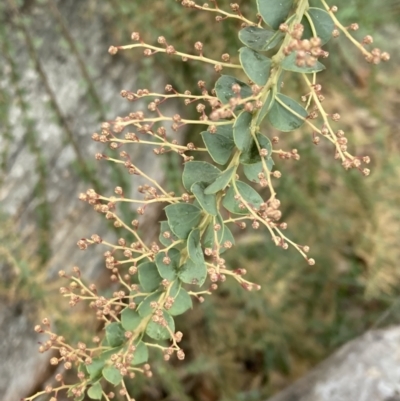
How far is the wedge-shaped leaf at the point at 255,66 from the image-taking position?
23.0 inches

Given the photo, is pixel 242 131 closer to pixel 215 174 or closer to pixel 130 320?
pixel 215 174

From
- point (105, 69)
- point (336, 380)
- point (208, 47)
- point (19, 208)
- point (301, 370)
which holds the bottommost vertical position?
point (301, 370)

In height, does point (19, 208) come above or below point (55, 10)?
below

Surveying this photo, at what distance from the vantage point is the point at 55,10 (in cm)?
131

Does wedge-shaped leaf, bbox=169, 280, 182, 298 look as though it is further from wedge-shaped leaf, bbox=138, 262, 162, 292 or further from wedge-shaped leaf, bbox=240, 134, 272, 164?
wedge-shaped leaf, bbox=240, 134, 272, 164

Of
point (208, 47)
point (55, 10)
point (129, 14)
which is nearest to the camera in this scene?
point (55, 10)

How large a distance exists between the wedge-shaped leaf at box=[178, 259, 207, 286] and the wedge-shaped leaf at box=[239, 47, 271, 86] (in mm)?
229

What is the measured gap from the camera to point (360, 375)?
141 cm

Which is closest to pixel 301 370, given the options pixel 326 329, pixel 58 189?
pixel 326 329

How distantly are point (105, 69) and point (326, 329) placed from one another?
4.29ft

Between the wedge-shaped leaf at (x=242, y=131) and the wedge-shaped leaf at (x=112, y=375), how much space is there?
32 cm

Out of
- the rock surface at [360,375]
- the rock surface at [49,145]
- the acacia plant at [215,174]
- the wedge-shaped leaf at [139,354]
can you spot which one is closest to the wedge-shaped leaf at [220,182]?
the acacia plant at [215,174]

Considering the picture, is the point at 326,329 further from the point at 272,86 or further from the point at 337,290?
the point at 272,86

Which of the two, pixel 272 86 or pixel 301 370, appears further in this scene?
pixel 301 370
